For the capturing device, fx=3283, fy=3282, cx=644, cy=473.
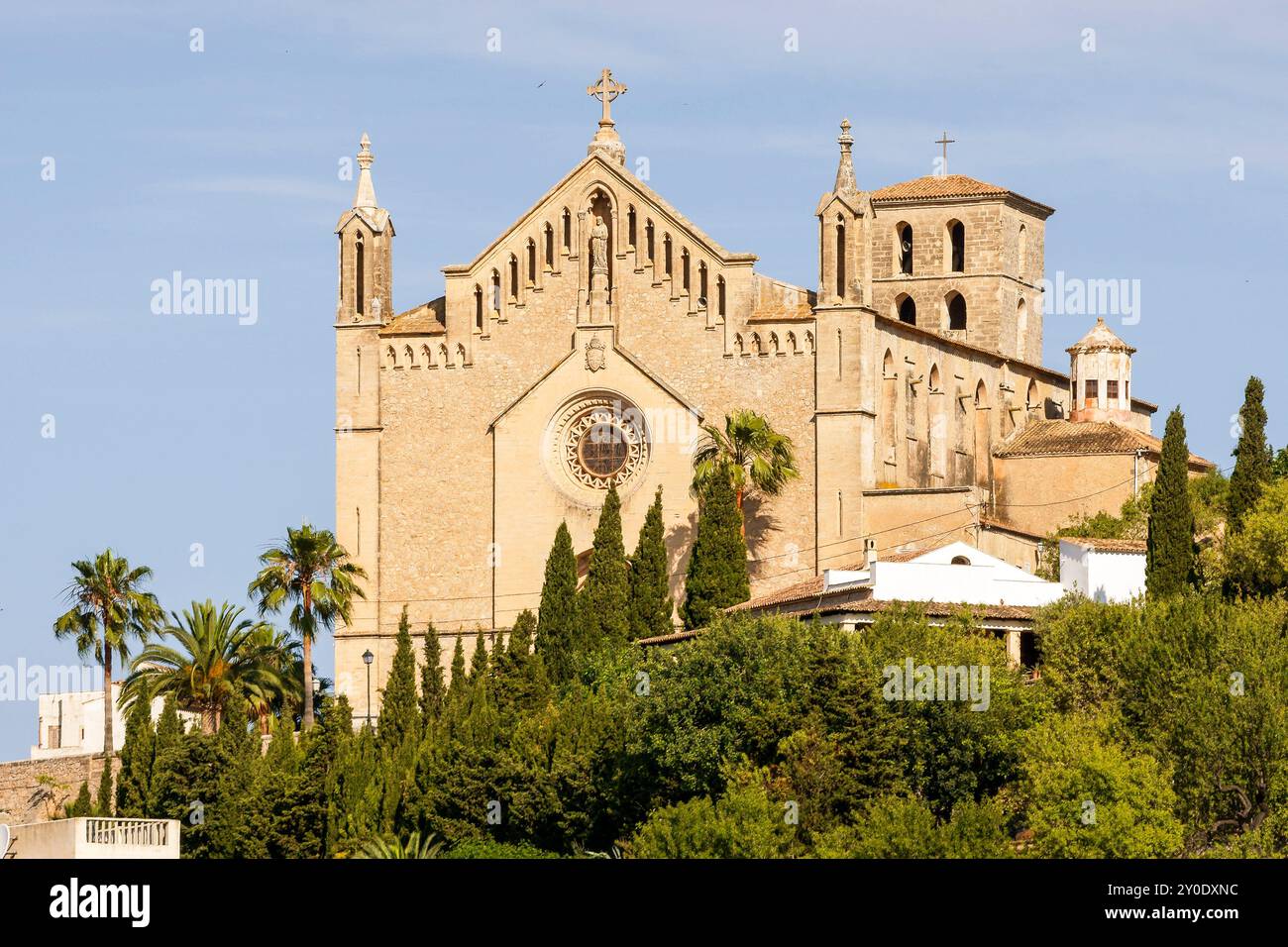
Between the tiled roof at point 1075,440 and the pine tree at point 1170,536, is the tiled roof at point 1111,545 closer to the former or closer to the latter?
the pine tree at point 1170,536

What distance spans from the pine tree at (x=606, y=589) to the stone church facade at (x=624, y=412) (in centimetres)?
299

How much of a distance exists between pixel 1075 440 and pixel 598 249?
1313 centimetres

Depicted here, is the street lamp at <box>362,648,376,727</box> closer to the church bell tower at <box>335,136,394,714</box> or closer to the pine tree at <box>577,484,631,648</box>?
the church bell tower at <box>335,136,394,714</box>

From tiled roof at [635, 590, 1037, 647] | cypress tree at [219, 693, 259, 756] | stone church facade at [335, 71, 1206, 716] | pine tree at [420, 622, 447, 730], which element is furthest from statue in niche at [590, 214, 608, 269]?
cypress tree at [219, 693, 259, 756]

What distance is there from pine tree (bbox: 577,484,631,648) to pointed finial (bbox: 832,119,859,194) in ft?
30.5

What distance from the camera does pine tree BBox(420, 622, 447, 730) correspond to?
71787 millimetres

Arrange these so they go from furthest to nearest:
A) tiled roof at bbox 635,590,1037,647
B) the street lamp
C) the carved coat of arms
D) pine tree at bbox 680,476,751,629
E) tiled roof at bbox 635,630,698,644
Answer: the carved coat of arms
the street lamp
pine tree at bbox 680,476,751,629
tiled roof at bbox 635,630,698,644
tiled roof at bbox 635,590,1037,647

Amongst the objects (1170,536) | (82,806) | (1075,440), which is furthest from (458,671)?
(1075,440)

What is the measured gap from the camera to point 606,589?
7431cm

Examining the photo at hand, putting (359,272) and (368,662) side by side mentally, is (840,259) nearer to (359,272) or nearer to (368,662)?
(359,272)

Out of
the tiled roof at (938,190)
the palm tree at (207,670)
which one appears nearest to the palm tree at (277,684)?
the palm tree at (207,670)

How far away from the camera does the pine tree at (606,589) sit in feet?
241
